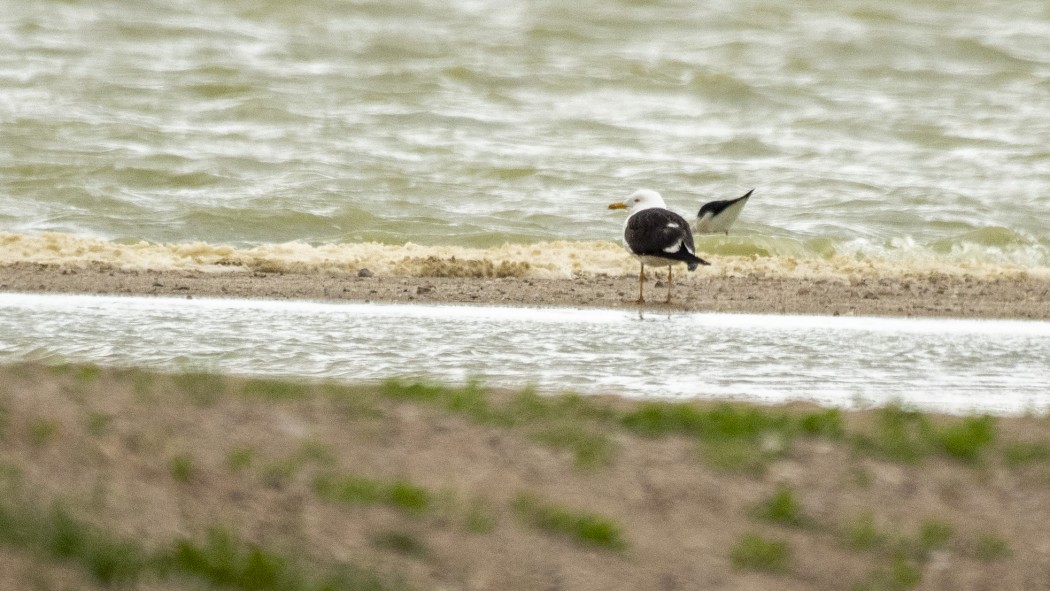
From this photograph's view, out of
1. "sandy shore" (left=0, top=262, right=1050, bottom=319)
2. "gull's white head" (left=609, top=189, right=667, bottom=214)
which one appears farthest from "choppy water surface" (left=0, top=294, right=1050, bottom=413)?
"gull's white head" (left=609, top=189, right=667, bottom=214)

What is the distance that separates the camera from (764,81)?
1401 inches

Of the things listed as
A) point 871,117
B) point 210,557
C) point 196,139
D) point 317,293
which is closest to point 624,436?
point 210,557

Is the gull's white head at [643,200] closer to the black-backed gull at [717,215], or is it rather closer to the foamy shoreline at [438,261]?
the black-backed gull at [717,215]

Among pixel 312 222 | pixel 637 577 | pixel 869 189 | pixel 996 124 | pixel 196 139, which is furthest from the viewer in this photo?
pixel 996 124

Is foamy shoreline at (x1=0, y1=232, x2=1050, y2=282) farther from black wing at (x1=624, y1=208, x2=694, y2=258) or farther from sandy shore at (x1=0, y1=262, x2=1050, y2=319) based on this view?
black wing at (x1=624, y1=208, x2=694, y2=258)

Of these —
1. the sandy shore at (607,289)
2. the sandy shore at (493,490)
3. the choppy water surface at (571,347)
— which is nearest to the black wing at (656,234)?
the sandy shore at (607,289)

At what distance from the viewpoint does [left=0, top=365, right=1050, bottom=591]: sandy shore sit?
4.89 m

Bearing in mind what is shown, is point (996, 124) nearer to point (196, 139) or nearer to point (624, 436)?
point (196, 139)

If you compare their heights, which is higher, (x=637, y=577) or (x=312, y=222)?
(x=312, y=222)

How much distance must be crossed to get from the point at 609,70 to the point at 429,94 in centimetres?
485

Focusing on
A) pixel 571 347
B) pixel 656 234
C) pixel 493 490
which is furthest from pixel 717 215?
pixel 493 490

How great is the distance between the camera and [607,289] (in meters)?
15.7

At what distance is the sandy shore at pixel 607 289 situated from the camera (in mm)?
14062

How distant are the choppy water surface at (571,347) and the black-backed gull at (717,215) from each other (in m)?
3.78
